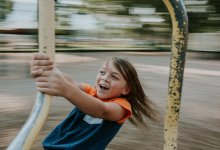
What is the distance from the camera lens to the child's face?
131cm

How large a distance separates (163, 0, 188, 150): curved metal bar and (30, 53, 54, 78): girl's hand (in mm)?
337

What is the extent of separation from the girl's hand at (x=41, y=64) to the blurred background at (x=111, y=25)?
18.9 feet

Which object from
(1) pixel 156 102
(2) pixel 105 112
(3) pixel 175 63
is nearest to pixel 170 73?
(3) pixel 175 63

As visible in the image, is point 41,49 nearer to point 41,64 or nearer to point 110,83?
point 41,64

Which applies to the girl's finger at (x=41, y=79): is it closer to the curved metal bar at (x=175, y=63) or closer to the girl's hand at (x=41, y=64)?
the girl's hand at (x=41, y=64)

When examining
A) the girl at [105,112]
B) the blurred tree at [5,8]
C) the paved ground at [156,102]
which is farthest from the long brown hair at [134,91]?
the blurred tree at [5,8]

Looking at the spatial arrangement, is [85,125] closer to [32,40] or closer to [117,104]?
[117,104]

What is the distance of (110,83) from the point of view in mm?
1315

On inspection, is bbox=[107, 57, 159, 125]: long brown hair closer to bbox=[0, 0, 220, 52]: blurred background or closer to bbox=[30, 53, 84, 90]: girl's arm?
bbox=[30, 53, 84, 90]: girl's arm

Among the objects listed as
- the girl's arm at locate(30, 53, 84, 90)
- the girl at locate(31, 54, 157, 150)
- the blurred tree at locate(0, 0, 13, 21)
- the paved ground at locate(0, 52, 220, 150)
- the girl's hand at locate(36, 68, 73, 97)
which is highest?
the blurred tree at locate(0, 0, 13, 21)

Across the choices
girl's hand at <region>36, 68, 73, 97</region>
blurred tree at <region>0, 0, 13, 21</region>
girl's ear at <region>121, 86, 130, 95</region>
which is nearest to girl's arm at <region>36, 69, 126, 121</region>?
girl's hand at <region>36, 68, 73, 97</region>

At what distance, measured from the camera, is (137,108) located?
1.47 metres

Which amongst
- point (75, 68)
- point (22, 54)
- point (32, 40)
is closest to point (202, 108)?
point (75, 68)

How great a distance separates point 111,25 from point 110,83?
7976mm
